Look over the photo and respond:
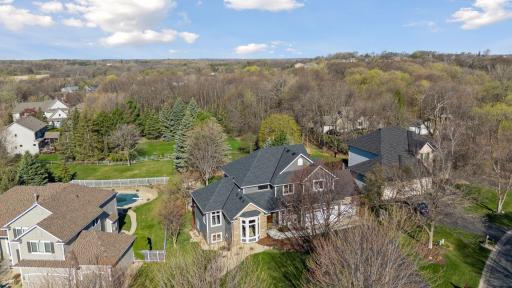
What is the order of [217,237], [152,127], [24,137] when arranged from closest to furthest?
[217,237] < [24,137] < [152,127]

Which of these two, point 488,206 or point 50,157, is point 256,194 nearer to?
point 488,206

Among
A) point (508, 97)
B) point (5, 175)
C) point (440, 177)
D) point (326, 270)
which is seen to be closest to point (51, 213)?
point (5, 175)

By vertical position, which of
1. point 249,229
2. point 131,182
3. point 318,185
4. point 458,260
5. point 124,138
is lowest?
point 458,260

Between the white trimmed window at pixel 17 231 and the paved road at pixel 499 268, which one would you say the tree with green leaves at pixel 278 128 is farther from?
the white trimmed window at pixel 17 231

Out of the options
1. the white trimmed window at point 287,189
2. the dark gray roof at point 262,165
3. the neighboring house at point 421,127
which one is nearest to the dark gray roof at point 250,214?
the dark gray roof at point 262,165

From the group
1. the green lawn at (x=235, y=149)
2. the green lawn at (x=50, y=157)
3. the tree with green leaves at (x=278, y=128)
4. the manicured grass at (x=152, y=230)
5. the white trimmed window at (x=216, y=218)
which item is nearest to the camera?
the white trimmed window at (x=216, y=218)

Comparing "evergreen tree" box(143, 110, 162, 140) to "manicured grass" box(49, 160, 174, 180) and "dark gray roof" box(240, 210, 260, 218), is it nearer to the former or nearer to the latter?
"manicured grass" box(49, 160, 174, 180)

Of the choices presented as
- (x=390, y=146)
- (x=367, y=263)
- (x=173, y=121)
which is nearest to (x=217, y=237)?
(x=367, y=263)
